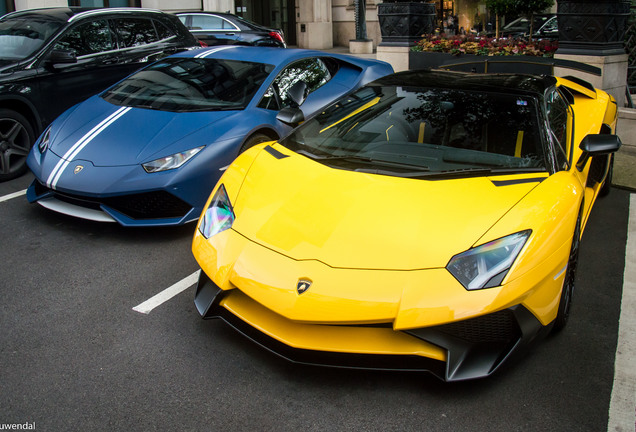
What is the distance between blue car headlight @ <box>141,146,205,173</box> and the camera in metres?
4.63

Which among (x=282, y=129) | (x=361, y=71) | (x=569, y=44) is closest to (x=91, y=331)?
(x=282, y=129)

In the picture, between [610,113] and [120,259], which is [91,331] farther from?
[610,113]

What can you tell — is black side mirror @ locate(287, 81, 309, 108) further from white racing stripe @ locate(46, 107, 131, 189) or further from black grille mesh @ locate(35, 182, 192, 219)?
black grille mesh @ locate(35, 182, 192, 219)

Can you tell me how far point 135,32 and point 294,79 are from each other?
2.87m

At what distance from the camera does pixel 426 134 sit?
153 inches

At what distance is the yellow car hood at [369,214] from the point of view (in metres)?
2.90

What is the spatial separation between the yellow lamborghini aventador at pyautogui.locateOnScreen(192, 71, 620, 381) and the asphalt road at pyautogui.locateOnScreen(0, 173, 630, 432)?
0.23 meters

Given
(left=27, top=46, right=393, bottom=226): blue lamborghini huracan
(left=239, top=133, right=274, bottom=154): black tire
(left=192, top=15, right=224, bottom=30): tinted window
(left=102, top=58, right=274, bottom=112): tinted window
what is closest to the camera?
(left=27, top=46, right=393, bottom=226): blue lamborghini huracan

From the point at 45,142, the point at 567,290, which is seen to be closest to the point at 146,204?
the point at 45,142

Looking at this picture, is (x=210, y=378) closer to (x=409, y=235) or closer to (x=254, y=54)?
(x=409, y=235)

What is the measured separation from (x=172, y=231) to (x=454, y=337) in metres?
2.84

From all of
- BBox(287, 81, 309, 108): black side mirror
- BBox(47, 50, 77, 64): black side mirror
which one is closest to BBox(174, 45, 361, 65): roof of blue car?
BBox(287, 81, 309, 108): black side mirror

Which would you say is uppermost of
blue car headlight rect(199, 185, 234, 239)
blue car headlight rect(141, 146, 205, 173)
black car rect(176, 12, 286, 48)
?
black car rect(176, 12, 286, 48)

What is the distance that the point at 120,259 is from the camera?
4.43m
